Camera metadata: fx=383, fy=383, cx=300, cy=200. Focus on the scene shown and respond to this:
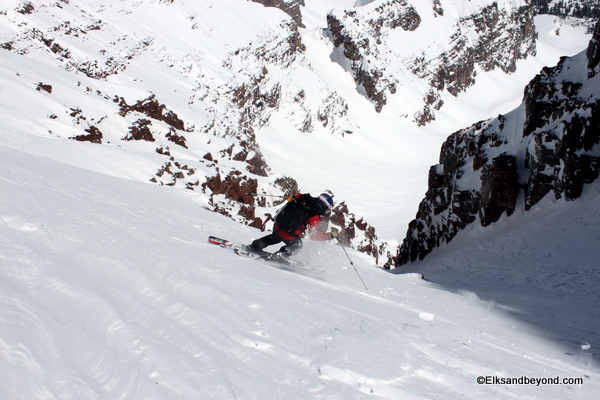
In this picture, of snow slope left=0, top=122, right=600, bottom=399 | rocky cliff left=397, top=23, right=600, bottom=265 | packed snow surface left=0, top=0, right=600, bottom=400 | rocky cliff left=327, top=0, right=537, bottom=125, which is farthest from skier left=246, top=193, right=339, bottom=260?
rocky cliff left=327, top=0, right=537, bottom=125

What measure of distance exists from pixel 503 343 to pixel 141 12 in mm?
45901

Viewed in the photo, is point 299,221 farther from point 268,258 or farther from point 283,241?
point 268,258

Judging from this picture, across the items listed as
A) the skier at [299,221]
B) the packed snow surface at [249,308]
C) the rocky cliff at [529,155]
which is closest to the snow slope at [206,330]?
the packed snow surface at [249,308]

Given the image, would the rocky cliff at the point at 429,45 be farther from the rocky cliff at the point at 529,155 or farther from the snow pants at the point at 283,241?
the snow pants at the point at 283,241

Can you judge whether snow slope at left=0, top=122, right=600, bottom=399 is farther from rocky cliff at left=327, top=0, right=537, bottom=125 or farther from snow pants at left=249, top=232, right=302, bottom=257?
rocky cliff at left=327, top=0, right=537, bottom=125

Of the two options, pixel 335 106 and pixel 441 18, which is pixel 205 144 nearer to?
pixel 335 106

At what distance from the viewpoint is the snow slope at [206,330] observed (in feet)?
7.07

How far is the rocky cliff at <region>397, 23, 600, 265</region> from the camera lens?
10.0 metres

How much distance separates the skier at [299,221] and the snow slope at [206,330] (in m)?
1.05

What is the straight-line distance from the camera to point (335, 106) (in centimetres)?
5156

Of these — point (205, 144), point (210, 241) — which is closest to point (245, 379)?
point (210, 241)

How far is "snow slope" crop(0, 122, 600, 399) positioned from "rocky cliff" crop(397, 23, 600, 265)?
21.7 feet

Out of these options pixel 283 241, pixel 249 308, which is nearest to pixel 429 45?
pixel 283 241

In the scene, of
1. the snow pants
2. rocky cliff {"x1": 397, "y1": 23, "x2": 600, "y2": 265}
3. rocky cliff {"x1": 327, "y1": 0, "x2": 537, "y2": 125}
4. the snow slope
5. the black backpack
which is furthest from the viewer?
rocky cliff {"x1": 327, "y1": 0, "x2": 537, "y2": 125}
